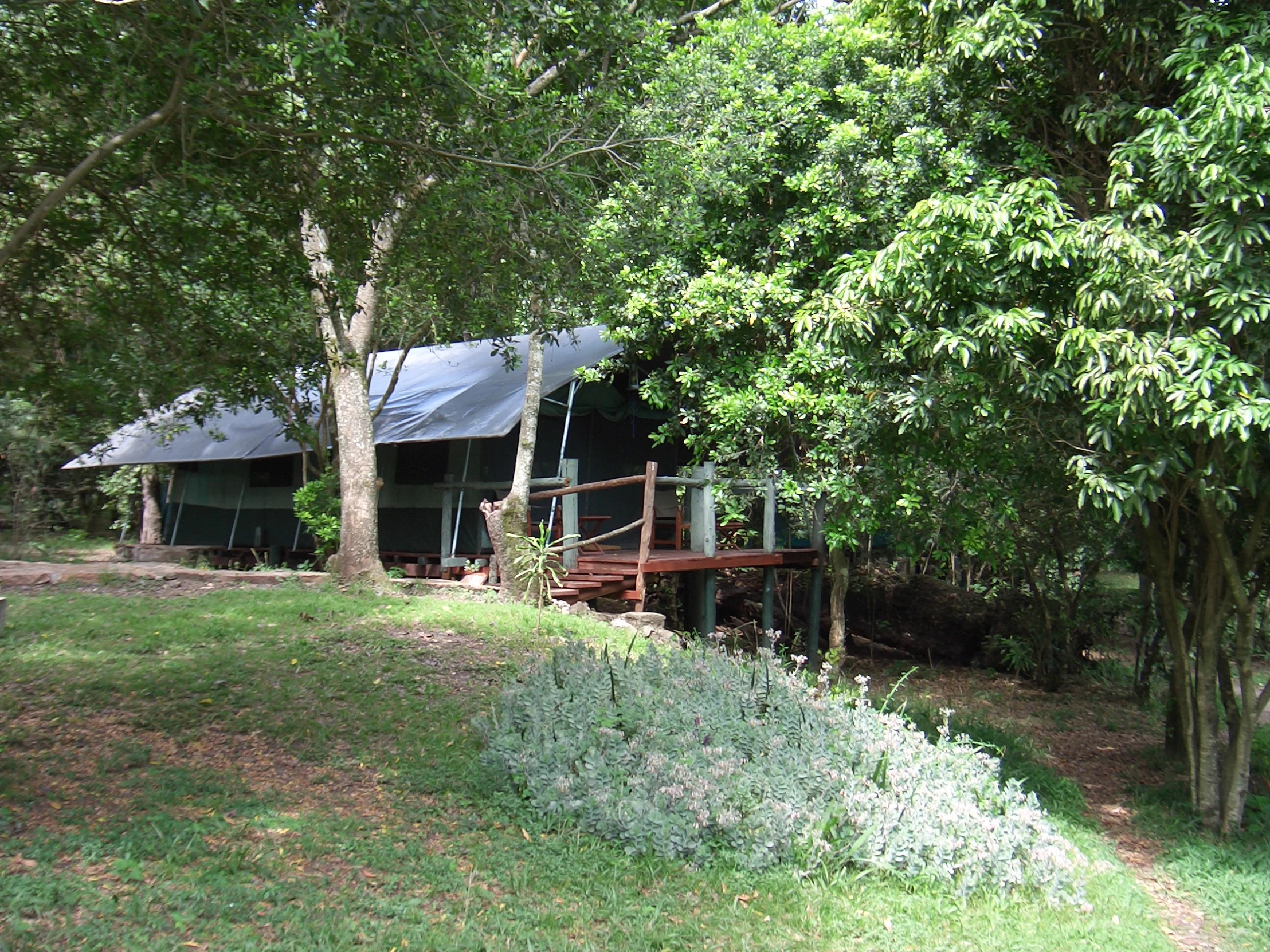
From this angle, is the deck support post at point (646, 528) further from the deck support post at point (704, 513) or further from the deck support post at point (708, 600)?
the deck support post at point (708, 600)

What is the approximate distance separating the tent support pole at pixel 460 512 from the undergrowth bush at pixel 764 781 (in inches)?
271

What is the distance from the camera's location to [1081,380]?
5.80m

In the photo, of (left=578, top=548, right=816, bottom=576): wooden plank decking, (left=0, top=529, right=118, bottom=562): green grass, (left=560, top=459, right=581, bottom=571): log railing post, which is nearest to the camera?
(left=560, top=459, right=581, bottom=571): log railing post

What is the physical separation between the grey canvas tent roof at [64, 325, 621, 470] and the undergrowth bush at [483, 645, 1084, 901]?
614 centimetres

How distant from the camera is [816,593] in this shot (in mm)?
13898

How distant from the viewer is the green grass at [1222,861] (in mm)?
5836

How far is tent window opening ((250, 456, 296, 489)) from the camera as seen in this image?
16.1 m

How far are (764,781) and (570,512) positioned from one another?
21.2 feet

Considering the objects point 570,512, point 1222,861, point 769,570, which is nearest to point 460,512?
point 570,512

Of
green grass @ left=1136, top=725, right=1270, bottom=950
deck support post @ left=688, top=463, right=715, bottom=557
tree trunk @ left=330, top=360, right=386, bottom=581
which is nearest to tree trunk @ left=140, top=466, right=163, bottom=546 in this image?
tree trunk @ left=330, top=360, right=386, bottom=581

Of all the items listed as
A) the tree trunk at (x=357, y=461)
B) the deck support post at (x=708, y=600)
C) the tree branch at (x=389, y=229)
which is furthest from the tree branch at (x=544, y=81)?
the deck support post at (x=708, y=600)

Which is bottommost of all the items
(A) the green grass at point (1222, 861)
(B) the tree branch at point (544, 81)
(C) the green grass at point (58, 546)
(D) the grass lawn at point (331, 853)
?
(A) the green grass at point (1222, 861)

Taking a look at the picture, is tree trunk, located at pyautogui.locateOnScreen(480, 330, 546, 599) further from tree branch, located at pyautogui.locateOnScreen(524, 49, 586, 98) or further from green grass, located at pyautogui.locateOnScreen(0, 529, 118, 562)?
green grass, located at pyautogui.locateOnScreen(0, 529, 118, 562)

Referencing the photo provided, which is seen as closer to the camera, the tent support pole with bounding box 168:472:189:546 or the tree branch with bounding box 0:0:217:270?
the tree branch with bounding box 0:0:217:270
